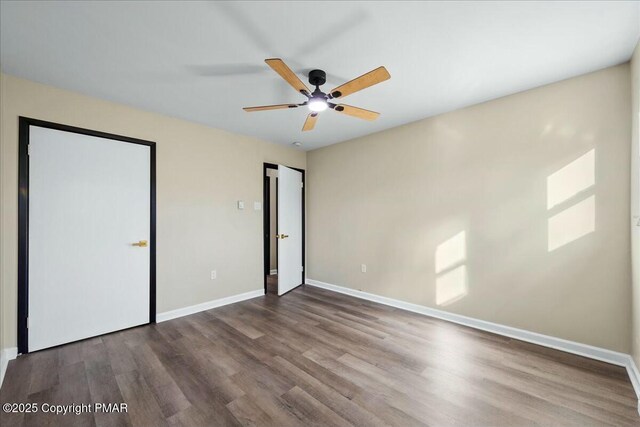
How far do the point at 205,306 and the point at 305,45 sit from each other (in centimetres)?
333

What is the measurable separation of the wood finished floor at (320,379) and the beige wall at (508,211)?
44cm

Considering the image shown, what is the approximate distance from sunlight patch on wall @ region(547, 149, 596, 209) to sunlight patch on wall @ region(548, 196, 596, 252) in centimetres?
11

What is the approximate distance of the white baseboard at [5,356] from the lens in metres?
2.08

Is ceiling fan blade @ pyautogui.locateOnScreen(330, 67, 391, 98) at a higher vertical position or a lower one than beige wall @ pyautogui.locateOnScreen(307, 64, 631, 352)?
higher

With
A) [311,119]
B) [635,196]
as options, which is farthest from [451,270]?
[311,119]

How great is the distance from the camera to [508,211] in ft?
8.91

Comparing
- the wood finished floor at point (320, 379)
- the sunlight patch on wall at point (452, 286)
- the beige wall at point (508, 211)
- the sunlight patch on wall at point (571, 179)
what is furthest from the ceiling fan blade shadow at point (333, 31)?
the sunlight patch on wall at point (452, 286)

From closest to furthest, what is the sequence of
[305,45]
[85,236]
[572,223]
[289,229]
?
[305,45] → [572,223] → [85,236] → [289,229]

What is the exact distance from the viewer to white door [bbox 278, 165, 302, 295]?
13.7 ft

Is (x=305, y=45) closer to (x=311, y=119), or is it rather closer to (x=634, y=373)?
(x=311, y=119)

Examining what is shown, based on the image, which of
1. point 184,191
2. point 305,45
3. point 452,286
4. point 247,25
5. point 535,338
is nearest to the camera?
point 247,25

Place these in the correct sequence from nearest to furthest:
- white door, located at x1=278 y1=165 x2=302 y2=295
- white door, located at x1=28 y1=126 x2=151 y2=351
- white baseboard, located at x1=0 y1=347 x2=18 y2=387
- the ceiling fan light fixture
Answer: white baseboard, located at x1=0 y1=347 x2=18 y2=387
the ceiling fan light fixture
white door, located at x1=28 y1=126 x2=151 y2=351
white door, located at x1=278 y1=165 x2=302 y2=295

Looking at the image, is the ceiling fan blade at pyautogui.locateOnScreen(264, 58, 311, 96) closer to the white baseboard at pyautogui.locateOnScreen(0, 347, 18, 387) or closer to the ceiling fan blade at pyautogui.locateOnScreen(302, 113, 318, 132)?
the ceiling fan blade at pyautogui.locateOnScreen(302, 113, 318, 132)
